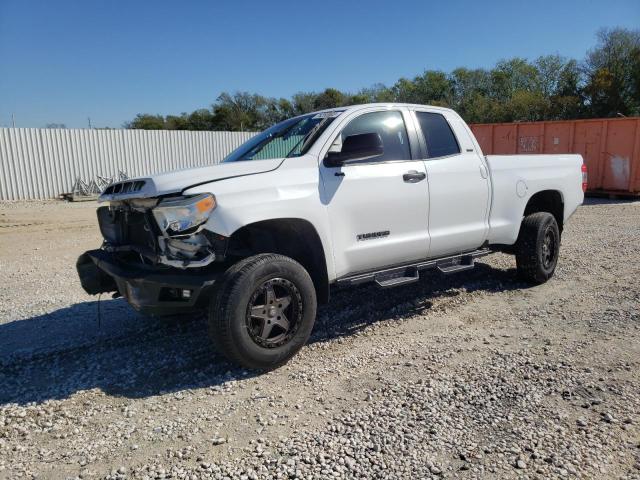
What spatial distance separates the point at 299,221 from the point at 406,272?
50.7 inches

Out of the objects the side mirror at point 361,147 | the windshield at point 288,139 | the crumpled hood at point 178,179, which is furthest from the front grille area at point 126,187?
the side mirror at point 361,147

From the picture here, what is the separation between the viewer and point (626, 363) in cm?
389

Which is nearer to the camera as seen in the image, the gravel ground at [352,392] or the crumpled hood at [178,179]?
the gravel ground at [352,392]

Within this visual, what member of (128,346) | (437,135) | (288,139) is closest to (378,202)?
(288,139)

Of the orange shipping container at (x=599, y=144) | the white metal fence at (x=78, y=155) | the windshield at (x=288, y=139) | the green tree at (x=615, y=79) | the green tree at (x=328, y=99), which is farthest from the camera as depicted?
the green tree at (x=328, y=99)

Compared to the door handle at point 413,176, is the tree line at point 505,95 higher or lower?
higher

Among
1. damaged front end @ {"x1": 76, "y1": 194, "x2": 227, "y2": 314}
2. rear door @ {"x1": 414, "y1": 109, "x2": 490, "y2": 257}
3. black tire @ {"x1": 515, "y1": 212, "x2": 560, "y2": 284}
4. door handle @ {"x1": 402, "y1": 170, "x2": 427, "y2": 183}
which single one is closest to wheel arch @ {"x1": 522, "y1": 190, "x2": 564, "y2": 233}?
black tire @ {"x1": 515, "y1": 212, "x2": 560, "y2": 284}

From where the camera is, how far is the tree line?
3531 cm

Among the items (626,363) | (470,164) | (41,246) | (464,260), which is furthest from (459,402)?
(41,246)

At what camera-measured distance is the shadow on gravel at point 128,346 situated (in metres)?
3.73

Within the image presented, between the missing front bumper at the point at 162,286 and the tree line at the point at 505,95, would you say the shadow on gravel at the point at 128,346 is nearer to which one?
the missing front bumper at the point at 162,286

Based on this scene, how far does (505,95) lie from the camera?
44.4m

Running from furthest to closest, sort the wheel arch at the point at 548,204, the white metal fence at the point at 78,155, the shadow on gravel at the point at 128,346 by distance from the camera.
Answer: the white metal fence at the point at 78,155 → the wheel arch at the point at 548,204 → the shadow on gravel at the point at 128,346

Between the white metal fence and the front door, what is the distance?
16857 millimetres
